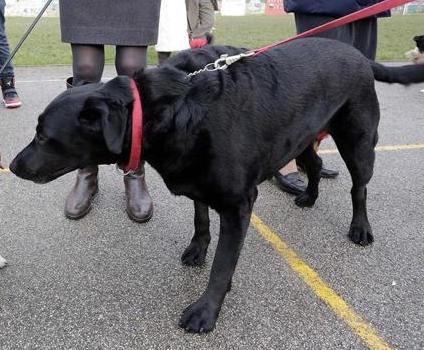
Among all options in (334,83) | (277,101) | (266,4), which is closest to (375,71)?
(334,83)

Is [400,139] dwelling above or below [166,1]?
below

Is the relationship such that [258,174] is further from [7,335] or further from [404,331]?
[7,335]

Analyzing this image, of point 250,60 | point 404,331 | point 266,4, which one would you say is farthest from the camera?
point 266,4

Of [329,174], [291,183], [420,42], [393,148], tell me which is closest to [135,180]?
[291,183]

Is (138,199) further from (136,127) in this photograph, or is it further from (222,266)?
(136,127)

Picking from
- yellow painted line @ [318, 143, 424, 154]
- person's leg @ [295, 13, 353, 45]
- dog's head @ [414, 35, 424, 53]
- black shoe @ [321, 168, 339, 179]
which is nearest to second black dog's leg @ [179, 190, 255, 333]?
person's leg @ [295, 13, 353, 45]

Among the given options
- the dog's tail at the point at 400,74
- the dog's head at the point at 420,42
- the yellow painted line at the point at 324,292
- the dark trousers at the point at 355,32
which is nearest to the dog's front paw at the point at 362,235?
the yellow painted line at the point at 324,292

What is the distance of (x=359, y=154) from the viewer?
2779 millimetres

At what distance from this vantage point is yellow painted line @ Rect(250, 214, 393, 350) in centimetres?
210

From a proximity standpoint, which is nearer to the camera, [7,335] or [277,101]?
[7,335]

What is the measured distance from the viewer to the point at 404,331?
6.99 ft

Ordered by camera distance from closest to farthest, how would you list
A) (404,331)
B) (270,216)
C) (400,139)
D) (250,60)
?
(404,331)
(250,60)
(270,216)
(400,139)

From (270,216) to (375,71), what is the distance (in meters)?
1.15

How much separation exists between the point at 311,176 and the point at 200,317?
1577 millimetres
